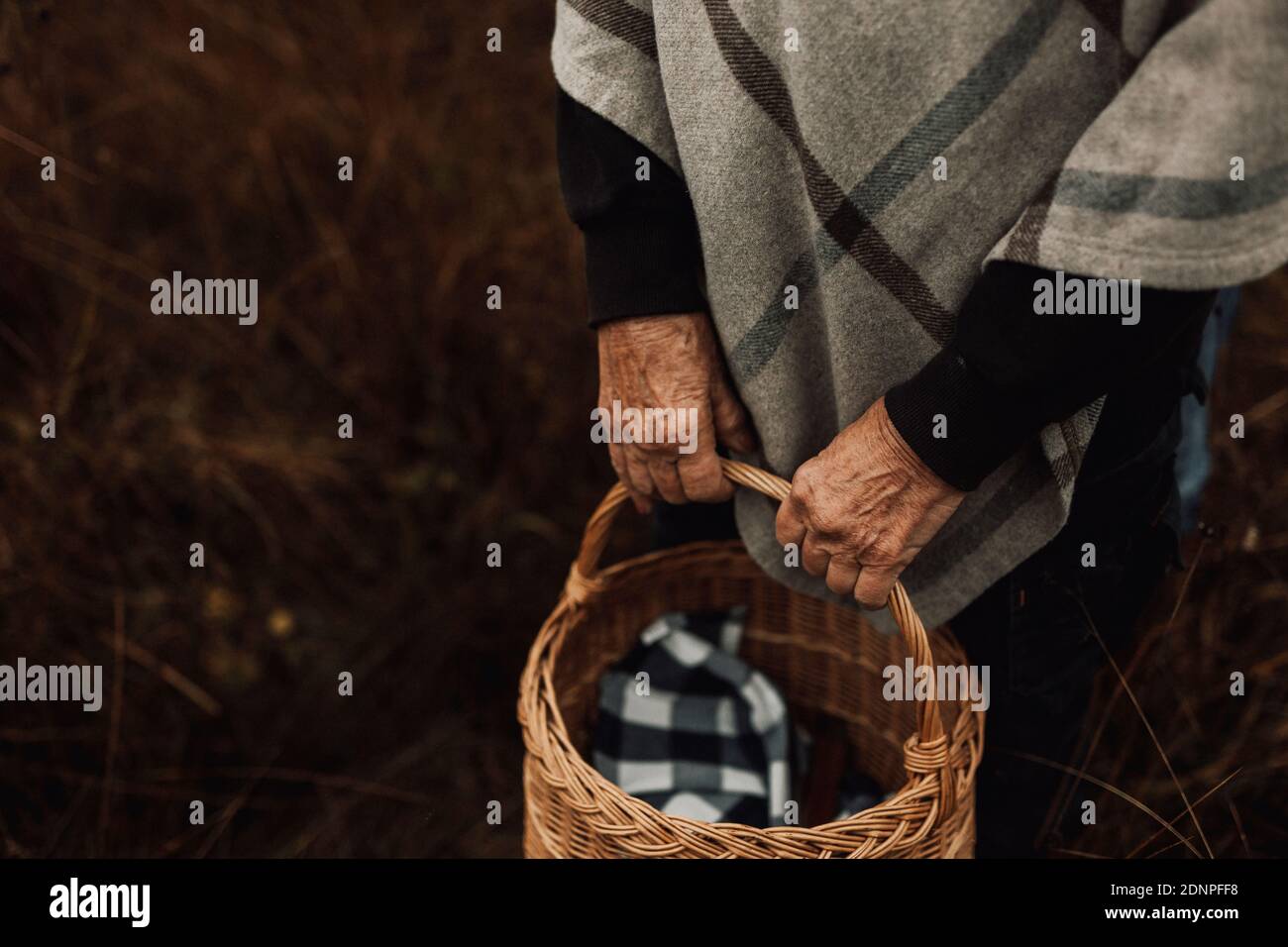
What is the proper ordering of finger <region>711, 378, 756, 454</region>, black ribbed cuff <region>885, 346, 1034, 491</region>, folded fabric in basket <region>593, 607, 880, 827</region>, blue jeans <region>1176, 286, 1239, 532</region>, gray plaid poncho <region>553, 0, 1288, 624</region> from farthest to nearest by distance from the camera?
1. folded fabric in basket <region>593, 607, 880, 827</region>
2. blue jeans <region>1176, 286, 1239, 532</region>
3. finger <region>711, 378, 756, 454</region>
4. black ribbed cuff <region>885, 346, 1034, 491</region>
5. gray plaid poncho <region>553, 0, 1288, 624</region>

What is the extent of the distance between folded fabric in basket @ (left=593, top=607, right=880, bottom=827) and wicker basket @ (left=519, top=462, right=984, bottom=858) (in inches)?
1.5

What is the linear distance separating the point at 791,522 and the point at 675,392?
174mm

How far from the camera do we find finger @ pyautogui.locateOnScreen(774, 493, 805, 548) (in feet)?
3.08

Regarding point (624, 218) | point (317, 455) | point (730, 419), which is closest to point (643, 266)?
point (624, 218)

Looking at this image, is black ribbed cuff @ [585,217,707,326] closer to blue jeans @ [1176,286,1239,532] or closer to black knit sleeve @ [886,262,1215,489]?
black knit sleeve @ [886,262,1215,489]

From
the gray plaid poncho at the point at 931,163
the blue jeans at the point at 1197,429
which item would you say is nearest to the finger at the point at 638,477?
the gray plaid poncho at the point at 931,163

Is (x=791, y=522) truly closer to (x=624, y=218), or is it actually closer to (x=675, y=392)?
(x=675, y=392)

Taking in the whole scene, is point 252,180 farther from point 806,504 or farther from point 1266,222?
point 1266,222

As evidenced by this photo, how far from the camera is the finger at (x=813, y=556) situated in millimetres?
945

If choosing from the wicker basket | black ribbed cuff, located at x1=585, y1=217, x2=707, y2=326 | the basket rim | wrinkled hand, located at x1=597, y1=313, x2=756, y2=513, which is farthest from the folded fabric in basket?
black ribbed cuff, located at x1=585, y1=217, x2=707, y2=326

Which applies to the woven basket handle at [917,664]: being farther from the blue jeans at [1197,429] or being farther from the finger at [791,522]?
the blue jeans at [1197,429]

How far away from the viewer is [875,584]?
92cm

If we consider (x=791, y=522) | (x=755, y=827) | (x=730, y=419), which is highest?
(x=730, y=419)

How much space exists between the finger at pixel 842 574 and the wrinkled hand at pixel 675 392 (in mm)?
143
